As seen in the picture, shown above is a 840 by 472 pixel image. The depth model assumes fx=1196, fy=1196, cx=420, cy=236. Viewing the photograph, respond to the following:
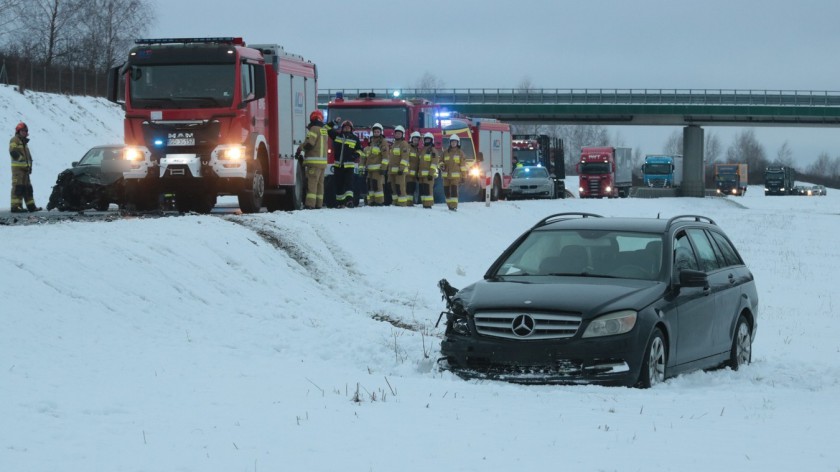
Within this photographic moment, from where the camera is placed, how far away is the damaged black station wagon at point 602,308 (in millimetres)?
9188

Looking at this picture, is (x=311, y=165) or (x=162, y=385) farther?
(x=311, y=165)

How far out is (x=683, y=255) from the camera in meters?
10.6

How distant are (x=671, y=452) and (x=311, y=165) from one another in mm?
17141

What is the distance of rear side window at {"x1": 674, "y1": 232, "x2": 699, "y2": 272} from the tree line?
5849 centimetres

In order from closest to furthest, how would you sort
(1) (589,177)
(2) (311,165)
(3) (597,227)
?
(3) (597,227), (2) (311,165), (1) (589,177)

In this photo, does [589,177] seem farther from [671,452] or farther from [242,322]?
[671,452]

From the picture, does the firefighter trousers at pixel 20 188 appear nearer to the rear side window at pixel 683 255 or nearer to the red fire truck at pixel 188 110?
the red fire truck at pixel 188 110

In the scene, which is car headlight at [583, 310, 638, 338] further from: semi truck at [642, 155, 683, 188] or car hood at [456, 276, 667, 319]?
semi truck at [642, 155, 683, 188]

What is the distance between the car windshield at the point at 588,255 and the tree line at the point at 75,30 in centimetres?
5805

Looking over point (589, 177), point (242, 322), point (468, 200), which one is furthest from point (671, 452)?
point (589, 177)

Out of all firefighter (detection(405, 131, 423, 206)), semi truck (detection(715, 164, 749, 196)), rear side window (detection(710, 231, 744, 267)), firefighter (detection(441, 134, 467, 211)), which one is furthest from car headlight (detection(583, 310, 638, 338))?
semi truck (detection(715, 164, 749, 196))

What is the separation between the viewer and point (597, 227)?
1081cm

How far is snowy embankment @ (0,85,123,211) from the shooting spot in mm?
44188

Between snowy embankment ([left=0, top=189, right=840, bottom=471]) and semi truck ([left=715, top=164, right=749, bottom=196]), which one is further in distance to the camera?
semi truck ([left=715, top=164, right=749, bottom=196])
